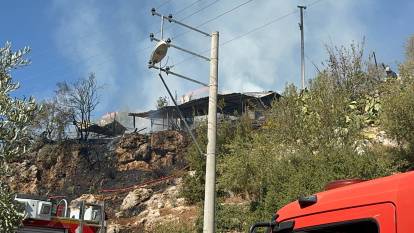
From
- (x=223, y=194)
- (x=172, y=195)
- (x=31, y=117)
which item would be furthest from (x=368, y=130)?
(x=31, y=117)

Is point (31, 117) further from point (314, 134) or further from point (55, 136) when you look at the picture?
point (55, 136)

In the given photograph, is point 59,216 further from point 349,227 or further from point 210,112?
point 349,227

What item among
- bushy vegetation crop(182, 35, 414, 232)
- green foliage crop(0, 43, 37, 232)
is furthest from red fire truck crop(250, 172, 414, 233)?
bushy vegetation crop(182, 35, 414, 232)

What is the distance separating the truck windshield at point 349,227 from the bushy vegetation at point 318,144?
12.6 meters

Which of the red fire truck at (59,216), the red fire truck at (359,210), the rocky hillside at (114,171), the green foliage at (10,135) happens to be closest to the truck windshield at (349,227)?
the red fire truck at (359,210)

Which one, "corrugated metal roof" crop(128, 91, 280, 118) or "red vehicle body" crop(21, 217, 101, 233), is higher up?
"corrugated metal roof" crop(128, 91, 280, 118)

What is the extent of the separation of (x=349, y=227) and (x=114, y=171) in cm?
3166

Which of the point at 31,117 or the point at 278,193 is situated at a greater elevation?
the point at 31,117

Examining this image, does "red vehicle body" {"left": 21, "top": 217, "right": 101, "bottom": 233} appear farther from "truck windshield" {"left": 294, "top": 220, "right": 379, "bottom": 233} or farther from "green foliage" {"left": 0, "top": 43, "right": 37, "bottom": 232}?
"truck windshield" {"left": 294, "top": 220, "right": 379, "bottom": 233}

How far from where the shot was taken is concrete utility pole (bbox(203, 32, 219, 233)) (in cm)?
1198

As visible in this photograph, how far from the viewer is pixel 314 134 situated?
18984 mm

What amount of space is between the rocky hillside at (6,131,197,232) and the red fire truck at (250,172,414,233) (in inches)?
904

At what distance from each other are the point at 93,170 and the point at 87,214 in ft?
78.7

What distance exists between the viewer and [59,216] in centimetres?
1119
